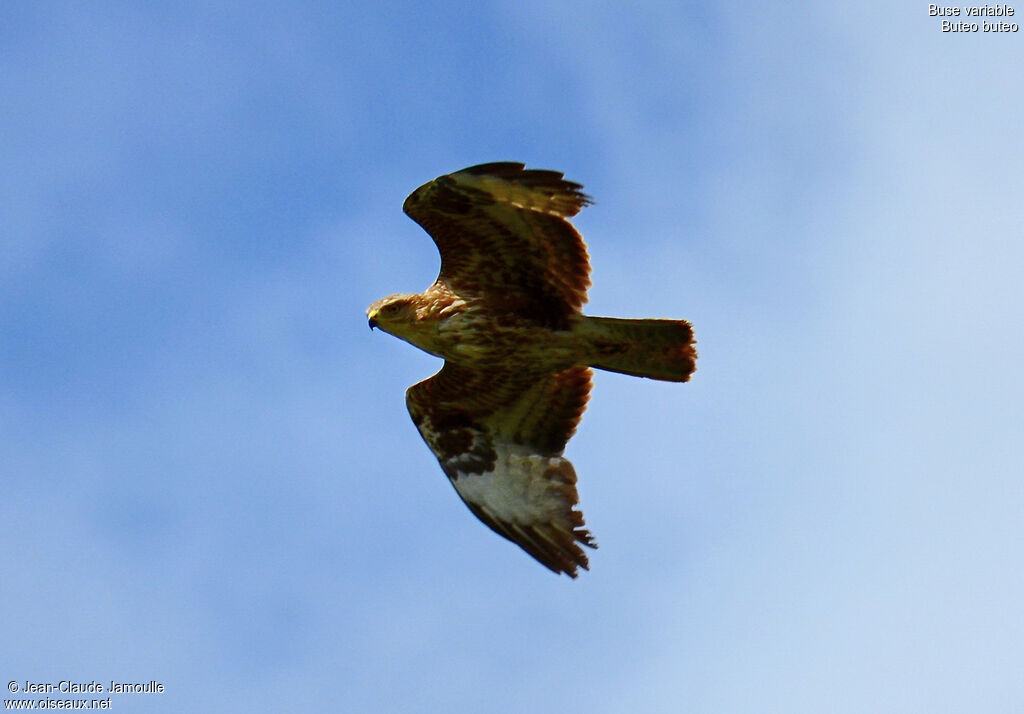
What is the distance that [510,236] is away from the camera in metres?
12.3

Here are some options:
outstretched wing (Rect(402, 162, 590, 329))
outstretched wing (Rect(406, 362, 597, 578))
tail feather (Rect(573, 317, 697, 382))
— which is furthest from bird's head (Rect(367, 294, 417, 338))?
tail feather (Rect(573, 317, 697, 382))

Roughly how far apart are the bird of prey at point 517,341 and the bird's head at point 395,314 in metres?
0.01

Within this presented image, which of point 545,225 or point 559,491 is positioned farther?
point 559,491

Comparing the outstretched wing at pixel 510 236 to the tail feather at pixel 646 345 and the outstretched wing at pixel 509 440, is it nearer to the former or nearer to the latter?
the tail feather at pixel 646 345

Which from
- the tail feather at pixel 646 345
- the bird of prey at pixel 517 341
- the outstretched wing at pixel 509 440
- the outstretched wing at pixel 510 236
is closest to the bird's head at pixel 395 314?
the bird of prey at pixel 517 341

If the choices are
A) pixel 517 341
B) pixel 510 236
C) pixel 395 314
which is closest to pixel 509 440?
pixel 517 341

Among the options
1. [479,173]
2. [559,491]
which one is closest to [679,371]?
[559,491]

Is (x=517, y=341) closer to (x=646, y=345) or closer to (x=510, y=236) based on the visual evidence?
(x=510, y=236)

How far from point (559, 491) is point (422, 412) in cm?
148

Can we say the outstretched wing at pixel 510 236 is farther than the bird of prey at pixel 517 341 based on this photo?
No

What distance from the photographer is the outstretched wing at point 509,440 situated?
42.5ft

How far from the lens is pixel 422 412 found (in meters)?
13.6

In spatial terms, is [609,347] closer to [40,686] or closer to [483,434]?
[483,434]

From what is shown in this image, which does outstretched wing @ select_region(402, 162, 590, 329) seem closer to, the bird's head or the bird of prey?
the bird of prey
